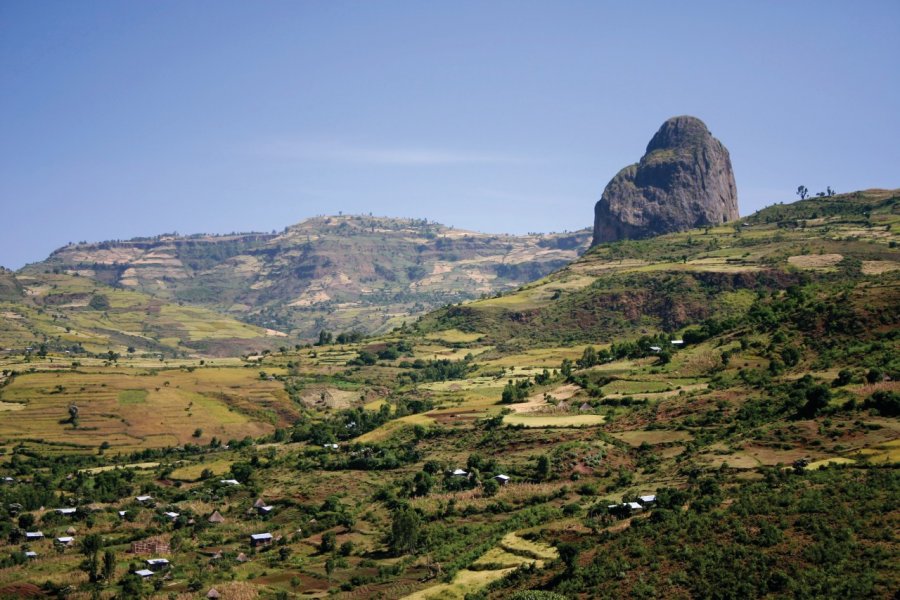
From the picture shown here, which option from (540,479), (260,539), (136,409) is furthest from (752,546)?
(136,409)

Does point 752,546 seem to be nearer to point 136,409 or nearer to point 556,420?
point 556,420

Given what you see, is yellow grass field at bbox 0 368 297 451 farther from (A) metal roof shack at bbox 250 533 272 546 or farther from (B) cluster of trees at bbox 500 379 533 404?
(A) metal roof shack at bbox 250 533 272 546

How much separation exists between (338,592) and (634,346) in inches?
3694

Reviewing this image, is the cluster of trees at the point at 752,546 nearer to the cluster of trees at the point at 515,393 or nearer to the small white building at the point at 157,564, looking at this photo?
the small white building at the point at 157,564

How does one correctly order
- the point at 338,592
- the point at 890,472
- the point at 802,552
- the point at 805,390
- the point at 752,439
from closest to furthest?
1. the point at 802,552
2. the point at 890,472
3. the point at 338,592
4. the point at 752,439
5. the point at 805,390

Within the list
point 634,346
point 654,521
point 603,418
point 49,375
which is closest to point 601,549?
point 654,521

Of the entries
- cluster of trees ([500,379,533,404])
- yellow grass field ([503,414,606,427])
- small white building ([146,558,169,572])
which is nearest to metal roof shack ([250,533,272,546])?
small white building ([146,558,169,572])

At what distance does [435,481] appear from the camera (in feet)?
359

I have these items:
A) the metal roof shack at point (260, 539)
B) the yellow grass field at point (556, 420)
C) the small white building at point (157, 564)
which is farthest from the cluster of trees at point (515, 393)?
the small white building at point (157, 564)

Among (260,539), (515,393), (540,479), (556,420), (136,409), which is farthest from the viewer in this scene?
(136,409)

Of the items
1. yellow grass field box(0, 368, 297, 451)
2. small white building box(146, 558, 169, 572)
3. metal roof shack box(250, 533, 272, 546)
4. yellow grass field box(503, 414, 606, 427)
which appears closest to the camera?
small white building box(146, 558, 169, 572)

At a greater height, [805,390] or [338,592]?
[805,390]

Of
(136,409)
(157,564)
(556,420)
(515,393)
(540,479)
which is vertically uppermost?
(515,393)

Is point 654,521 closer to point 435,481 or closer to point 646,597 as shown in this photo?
point 646,597
